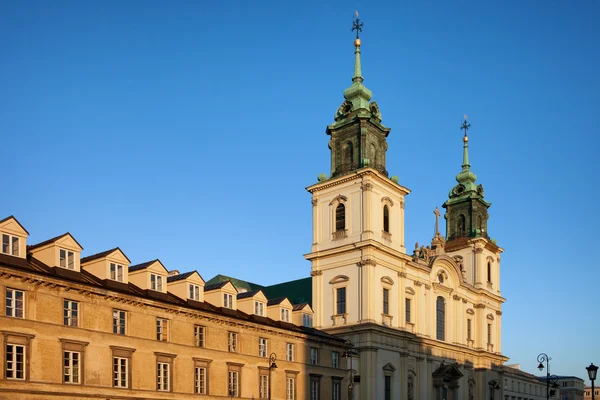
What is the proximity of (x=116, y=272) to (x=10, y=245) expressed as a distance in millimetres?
7466

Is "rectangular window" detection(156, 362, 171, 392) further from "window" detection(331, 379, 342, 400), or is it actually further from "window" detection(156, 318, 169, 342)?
"window" detection(331, 379, 342, 400)

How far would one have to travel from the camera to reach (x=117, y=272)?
4447 centimetres

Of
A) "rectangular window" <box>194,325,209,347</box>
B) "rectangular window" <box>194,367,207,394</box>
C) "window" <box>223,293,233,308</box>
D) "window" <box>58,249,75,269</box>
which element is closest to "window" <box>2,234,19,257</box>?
"window" <box>58,249,75,269</box>

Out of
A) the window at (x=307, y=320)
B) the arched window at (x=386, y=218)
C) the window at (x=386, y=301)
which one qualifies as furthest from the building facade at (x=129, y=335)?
the arched window at (x=386, y=218)

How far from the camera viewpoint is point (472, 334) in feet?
289

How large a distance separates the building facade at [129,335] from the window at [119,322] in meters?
0.06

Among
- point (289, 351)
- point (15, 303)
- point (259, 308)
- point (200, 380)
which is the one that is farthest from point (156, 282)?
point (289, 351)

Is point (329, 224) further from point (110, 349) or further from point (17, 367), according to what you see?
point (17, 367)

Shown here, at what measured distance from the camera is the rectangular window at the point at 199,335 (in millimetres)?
46281

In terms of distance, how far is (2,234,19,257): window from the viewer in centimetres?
3816

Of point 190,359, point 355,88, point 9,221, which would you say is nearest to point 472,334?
point 355,88

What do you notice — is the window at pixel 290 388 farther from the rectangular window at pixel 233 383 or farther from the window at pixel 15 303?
the window at pixel 15 303

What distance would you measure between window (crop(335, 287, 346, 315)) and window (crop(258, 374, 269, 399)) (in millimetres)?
20034

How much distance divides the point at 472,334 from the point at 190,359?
169 feet
